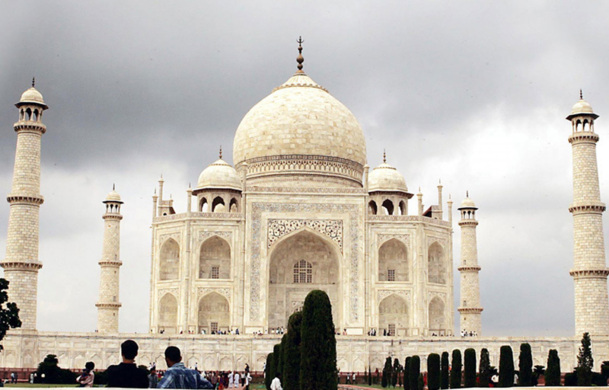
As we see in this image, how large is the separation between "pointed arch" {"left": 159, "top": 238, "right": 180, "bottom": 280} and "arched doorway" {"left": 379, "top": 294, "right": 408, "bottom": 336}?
6989mm

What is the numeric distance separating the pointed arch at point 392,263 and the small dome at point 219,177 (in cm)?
562

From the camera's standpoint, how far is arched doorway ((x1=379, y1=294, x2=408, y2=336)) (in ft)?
97.3

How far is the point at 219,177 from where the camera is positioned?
31672 millimetres

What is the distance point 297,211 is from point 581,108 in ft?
31.3

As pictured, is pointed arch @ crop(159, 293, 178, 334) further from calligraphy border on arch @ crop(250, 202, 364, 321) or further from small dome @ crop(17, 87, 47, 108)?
small dome @ crop(17, 87, 47, 108)

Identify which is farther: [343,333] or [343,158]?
[343,158]

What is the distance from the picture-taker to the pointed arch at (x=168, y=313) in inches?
1172

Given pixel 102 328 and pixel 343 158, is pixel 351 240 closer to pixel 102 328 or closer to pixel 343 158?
pixel 343 158

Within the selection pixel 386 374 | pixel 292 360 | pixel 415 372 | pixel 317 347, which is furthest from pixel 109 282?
pixel 317 347

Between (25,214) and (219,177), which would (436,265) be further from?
(25,214)

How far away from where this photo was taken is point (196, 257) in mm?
29203

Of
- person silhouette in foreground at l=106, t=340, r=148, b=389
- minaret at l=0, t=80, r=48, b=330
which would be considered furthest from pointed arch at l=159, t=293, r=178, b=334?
person silhouette in foreground at l=106, t=340, r=148, b=389

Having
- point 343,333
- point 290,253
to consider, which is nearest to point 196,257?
point 290,253

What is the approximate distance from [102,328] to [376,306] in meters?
10.2
